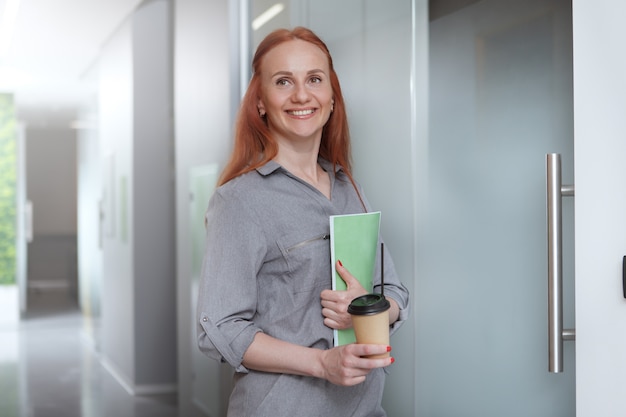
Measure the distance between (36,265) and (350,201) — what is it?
5.01 metres

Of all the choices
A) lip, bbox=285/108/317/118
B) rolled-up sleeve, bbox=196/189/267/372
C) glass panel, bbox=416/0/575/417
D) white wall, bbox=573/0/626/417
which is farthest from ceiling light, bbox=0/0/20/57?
white wall, bbox=573/0/626/417

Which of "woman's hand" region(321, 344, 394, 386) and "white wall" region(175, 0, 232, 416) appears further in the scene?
"white wall" region(175, 0, 232, 416)

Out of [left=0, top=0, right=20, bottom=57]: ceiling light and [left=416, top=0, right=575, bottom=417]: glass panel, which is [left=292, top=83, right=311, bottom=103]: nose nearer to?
[left=416, top=0, right=575, bottom=417]: glass panel

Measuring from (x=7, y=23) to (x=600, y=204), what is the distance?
5193 mm

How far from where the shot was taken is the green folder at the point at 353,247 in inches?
60.2

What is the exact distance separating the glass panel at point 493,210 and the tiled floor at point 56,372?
3.48 metres

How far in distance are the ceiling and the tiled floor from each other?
157 cm

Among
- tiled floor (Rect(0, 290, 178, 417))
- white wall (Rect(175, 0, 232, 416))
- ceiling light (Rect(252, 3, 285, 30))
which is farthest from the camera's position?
tiled floor (Rect(0, 290, 178, 417))

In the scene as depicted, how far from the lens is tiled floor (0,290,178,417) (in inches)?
200

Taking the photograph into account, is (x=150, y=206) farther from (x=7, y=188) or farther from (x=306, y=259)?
(x=306, y=259)

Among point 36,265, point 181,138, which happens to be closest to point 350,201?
point 181,138

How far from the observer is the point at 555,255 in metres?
1.54

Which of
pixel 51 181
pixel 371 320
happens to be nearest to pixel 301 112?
pixel 371 320

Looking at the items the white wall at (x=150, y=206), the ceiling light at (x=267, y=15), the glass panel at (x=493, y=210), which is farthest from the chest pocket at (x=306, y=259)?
the white wall at (x=150, y=206)
